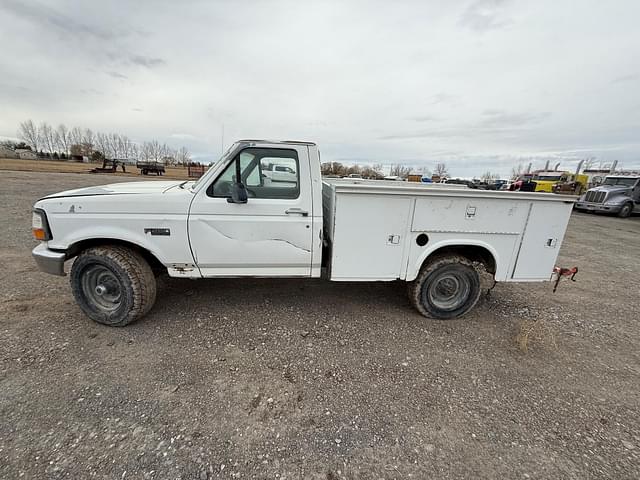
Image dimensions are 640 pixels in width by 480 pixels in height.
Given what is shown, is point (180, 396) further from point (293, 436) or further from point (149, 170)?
point (149, 170)

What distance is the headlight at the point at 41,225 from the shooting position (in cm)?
308

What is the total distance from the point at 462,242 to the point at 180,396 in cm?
323

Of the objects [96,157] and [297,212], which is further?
[96,157]

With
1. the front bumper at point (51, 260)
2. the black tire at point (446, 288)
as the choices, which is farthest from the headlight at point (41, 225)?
the black tire at point (446, 288)

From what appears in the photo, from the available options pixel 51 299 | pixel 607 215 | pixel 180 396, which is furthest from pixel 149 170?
pixel 607 215

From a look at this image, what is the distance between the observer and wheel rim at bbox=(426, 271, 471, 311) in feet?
11.9

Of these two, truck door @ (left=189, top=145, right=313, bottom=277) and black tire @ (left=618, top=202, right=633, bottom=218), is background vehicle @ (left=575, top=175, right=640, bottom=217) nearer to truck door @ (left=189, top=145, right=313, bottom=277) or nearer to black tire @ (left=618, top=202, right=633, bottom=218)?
black tire @ (left=618, top=202, right=633, bottom=218)

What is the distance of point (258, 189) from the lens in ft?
10.4

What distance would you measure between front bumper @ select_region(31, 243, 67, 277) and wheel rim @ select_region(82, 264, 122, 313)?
0.22 m

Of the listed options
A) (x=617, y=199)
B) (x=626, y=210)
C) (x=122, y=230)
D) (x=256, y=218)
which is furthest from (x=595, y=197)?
(x=122, y=230)

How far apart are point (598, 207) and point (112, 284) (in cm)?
2248

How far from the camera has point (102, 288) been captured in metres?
3.21

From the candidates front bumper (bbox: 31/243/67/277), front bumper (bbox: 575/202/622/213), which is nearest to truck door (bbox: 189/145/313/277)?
front bumper (bbox: 31/243/67/277)

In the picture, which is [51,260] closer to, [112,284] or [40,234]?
[40,234]
